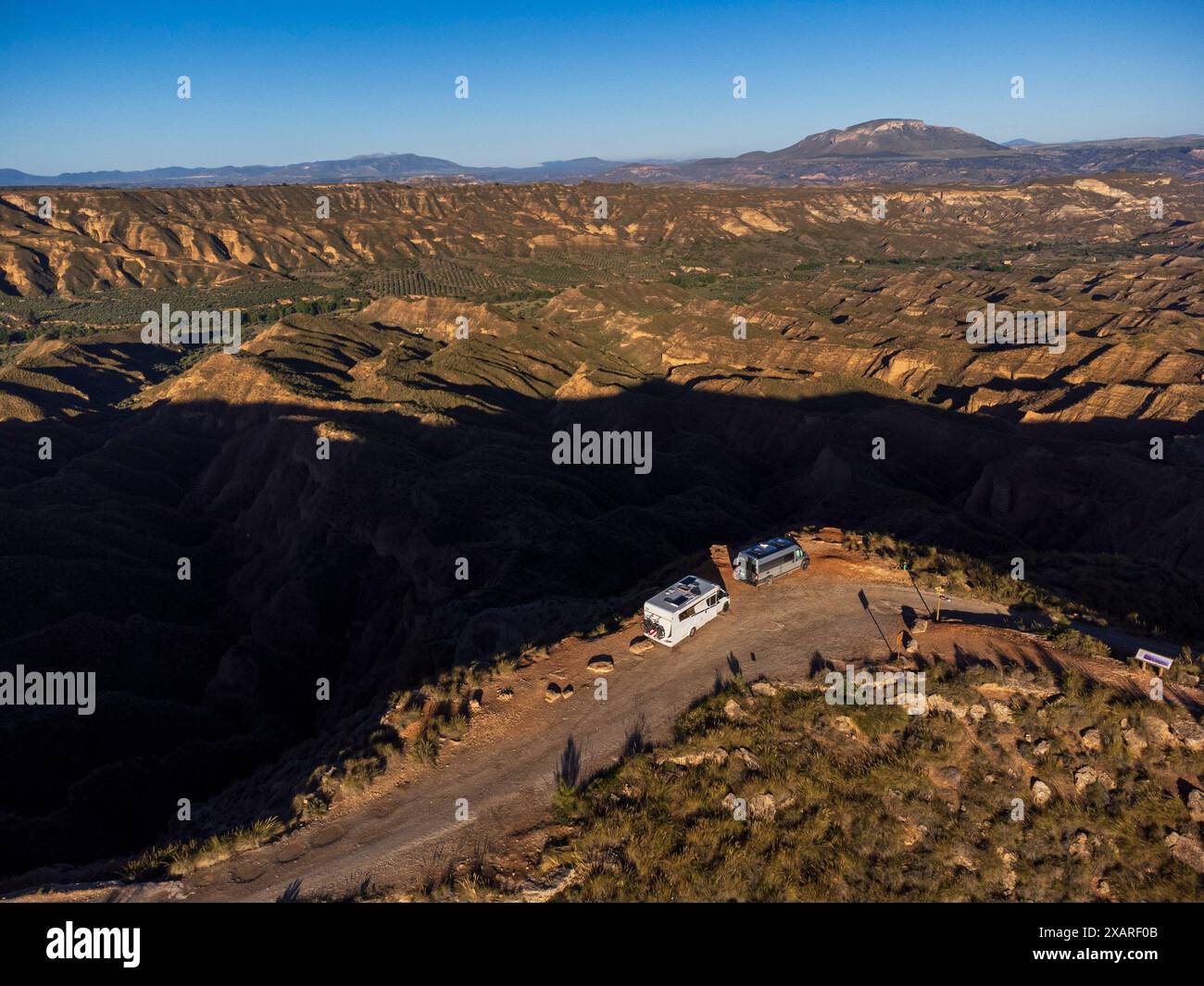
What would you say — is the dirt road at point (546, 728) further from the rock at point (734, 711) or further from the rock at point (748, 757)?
the rock at point (748, 757)

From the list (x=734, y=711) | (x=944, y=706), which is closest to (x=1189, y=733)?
(x=944, y=706)

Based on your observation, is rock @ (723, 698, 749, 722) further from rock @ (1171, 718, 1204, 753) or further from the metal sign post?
the metal sign post

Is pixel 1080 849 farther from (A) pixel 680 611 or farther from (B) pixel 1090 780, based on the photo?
(A) pixel 680 611

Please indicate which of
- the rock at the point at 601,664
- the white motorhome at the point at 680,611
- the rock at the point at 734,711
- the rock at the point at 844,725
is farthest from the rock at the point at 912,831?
the rock at the point at 601,664

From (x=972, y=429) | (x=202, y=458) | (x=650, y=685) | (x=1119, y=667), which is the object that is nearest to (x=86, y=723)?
(x=650, y=685)
